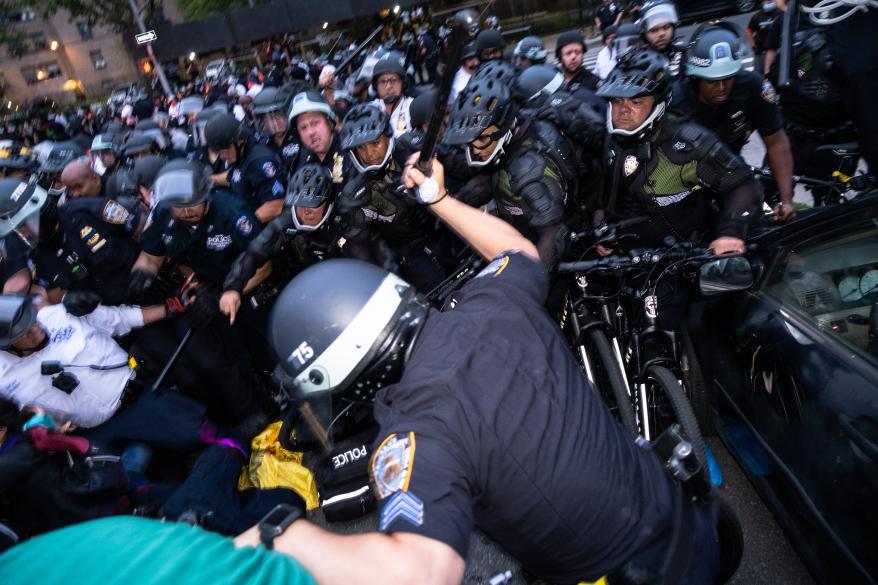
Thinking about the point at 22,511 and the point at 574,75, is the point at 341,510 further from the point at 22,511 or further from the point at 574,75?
the point at 574,75

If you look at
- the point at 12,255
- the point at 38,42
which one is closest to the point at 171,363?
the point at 12,255

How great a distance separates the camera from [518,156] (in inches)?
125

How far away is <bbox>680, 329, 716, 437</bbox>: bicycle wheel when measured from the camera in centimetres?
301

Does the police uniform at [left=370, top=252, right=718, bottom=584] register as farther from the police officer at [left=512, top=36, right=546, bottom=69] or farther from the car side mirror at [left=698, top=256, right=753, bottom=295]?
the police officer at [left=512, top=36, right=546, bottom=69]

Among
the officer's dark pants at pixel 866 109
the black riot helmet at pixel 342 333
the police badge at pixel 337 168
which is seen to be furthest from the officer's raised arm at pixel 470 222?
the officer's dark pants at pixel 866 109

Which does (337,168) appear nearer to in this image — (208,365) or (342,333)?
(208,365)

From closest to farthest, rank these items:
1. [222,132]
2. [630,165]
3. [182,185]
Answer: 1. [630,165]
2. [182,185]
3. [222,132]

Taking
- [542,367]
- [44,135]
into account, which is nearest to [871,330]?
[542,367]

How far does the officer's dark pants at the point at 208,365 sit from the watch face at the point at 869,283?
415 centimetres

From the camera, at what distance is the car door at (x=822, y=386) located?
5.53 feet

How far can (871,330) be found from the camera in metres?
1.80

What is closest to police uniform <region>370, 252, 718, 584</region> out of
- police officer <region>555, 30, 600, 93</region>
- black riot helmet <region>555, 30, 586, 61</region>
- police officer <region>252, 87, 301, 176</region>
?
police officer <region>252, 87, 301, 176</region>

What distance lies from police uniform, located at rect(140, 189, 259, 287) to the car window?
11.7ft

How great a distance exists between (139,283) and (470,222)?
331 cm
